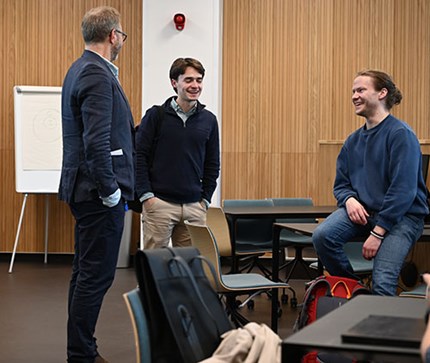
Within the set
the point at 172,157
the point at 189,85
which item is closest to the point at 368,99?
the point at 189,85

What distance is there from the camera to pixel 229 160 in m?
9.30

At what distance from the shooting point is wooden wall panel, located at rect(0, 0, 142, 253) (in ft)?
30.4

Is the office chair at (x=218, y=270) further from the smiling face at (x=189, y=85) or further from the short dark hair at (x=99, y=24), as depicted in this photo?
the short dark hair at (x=99, y=24)

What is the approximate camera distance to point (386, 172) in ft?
13.0

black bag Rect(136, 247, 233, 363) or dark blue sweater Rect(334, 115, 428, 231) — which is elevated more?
dark blue sweater Rect(334, 115, 428, 231)

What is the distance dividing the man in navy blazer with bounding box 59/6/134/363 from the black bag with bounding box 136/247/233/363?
146cm

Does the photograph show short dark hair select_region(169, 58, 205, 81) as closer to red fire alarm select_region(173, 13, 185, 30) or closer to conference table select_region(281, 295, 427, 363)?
conference table select_region(281, 295, 427, 363)

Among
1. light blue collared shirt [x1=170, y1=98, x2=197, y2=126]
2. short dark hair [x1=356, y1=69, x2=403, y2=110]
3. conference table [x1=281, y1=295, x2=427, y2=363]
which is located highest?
short dark hair [x1=356, y1=69, x2=403, y2=110]

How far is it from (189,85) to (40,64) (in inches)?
193

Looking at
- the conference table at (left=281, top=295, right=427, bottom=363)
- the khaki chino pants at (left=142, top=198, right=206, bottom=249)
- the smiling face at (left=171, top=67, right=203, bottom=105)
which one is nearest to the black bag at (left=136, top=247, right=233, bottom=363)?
the conference table at (left=281, top=295, right=427, bottom=363)

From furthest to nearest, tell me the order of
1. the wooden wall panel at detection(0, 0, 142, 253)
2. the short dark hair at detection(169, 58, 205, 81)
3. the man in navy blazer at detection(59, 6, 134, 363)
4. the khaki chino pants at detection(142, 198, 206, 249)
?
1. the wooden wall panel at detection(0, 0, 142, 253)
2. the short dark hair at detection(169, 58, 205, 81)
3. the khaki chino pants at detection(142, 198, 206, 249)
4. the man in navy blazer at detection(59, 6, 134, 363)

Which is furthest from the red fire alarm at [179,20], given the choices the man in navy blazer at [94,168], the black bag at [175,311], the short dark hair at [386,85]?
the black bag at [175,311]

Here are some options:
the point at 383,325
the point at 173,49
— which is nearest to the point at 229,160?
the point at 173,49

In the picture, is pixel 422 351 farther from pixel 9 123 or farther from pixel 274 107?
pixel 9 123
